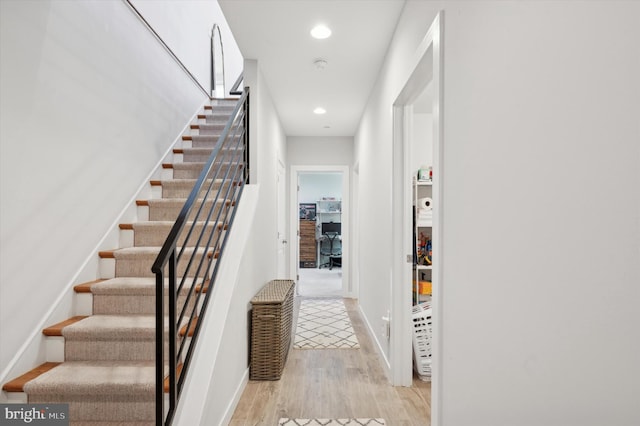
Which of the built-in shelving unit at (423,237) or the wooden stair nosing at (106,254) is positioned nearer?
the wooden stair nosing at (106,254)

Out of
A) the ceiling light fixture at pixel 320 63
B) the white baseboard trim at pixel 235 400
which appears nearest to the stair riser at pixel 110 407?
the white baseboard trim at pixel 235 400

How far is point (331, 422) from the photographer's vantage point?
202 cm

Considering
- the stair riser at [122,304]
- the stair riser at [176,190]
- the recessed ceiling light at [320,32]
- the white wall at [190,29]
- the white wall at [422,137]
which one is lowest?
the stair riser at [122,304]

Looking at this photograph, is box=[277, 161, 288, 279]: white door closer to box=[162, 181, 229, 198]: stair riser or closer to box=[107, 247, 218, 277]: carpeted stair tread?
box=[162, 181, 229, 198]: stair riser

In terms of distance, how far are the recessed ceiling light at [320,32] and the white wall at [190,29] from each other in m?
1.69

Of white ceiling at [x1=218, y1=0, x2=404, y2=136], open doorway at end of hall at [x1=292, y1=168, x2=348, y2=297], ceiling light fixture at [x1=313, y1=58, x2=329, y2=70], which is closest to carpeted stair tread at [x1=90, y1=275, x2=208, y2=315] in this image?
white ceiling at [x1=218, y1=0, x2=404, y2=136]

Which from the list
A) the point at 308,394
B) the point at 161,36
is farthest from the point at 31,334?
the point at 161,36

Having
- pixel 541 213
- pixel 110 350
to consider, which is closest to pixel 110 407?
pixel 110 350

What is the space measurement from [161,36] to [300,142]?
8.46ft

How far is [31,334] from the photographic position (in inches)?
70.5

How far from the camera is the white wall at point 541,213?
1.93 feet

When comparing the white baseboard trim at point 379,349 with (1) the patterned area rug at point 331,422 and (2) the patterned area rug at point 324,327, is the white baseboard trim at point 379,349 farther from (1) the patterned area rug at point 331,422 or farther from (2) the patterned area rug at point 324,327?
(1) the patterned area rug at point 331,422

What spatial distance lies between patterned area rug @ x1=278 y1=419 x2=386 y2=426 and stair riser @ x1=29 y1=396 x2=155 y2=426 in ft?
2.56

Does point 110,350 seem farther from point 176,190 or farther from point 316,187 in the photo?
point 316,187
